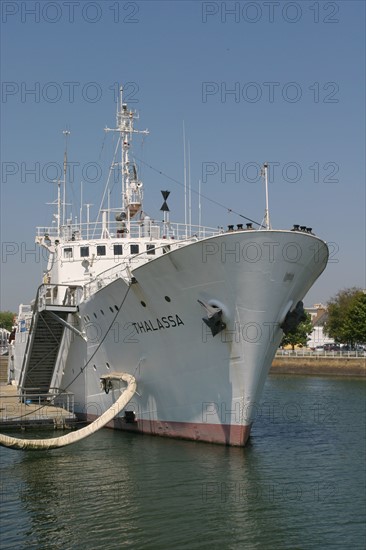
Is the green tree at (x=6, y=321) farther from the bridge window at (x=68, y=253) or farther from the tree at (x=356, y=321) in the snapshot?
the bridge window at (x=68, y=253)

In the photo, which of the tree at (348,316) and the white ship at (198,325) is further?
the tree at (348,316)

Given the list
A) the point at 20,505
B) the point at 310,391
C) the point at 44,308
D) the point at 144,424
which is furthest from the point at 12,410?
the point at 310,391

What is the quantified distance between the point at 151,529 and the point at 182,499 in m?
1.74

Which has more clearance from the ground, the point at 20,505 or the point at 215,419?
the point at 215,419

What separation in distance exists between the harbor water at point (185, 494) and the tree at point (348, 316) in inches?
1697

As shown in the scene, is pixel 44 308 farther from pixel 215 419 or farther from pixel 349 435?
pixel 349 435

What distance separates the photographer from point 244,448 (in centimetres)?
1756

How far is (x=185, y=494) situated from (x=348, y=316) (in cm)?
5365

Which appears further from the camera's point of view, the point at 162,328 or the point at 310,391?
the point at 310,391

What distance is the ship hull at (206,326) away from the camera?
16141 millimetres

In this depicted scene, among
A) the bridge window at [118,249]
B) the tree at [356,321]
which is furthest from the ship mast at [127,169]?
the tree at [356,321]

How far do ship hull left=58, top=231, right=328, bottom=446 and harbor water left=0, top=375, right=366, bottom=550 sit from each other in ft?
3.14

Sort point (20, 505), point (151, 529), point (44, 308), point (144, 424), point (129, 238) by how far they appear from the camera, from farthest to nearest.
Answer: point (129, 238) < point (44, 308) < point (144, 424) < point (20, 505) < point (151, 529)

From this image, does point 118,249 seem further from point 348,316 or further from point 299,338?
point 299,338
